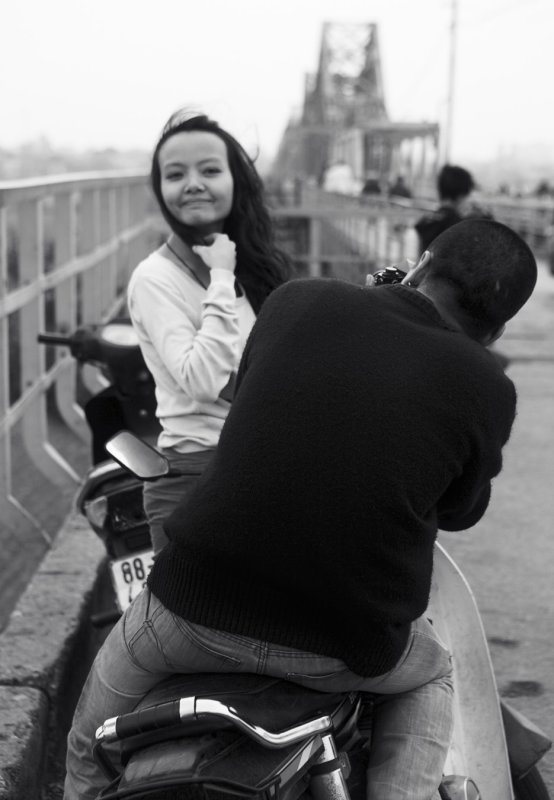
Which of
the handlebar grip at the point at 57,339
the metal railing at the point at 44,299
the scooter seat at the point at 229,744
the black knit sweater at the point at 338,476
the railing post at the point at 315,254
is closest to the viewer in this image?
the scooter seat at the point at 229,744

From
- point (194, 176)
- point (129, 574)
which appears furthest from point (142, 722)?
point (194, 176)

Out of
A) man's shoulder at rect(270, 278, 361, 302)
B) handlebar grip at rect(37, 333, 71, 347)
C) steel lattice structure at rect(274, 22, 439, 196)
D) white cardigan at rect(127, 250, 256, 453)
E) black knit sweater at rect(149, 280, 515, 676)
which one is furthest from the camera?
steel lattice structure at rect(274, 22, 439, 196)

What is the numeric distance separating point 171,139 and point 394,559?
5.01 feet

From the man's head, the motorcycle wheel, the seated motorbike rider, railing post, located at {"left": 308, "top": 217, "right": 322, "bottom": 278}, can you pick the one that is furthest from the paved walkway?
railing post, located at {"left": 308, "top": 217, "right": 322, "bottom": 278}

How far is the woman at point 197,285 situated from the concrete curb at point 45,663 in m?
0.58

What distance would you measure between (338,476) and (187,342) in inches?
41.1

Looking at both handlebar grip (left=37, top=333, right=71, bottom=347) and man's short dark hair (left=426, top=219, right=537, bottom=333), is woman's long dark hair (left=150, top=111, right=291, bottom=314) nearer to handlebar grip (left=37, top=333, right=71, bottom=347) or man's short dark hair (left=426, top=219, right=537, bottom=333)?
handlebar grip (left=37, top=333, right=71, bottom=347)

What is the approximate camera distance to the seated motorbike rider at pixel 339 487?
5.65 feet

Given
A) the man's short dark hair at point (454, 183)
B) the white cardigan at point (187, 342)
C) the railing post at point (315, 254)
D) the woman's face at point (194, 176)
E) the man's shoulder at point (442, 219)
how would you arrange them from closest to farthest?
the white cardigan at point (187, 342) → the woman's face at point (194, 176) → the man's shoulder at point (442, 219) → the man's short dark hair at point (454, 183) → the railing post at point (315, 254)

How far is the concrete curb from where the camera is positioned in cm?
272

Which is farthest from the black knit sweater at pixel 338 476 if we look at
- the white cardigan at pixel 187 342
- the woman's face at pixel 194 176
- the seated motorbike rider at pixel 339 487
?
the woman's face at pixel 194 176

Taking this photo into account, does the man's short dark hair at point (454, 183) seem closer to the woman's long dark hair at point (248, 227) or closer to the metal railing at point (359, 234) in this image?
the metal railing at point (359, 234)

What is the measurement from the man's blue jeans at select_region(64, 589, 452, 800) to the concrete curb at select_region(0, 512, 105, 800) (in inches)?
26.4

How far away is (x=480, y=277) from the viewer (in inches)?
73.4
